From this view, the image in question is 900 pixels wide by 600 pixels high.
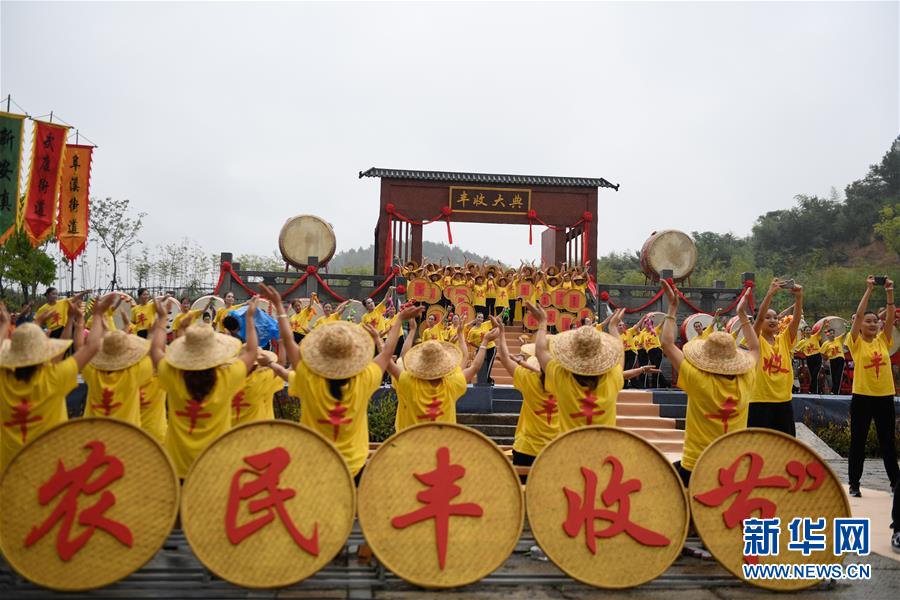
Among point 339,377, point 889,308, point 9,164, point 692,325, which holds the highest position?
point 9,164

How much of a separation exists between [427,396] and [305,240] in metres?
13.8

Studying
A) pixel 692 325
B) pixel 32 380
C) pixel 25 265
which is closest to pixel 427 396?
pixel 32 380

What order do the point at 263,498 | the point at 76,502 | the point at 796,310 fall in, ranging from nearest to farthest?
the point at 76,502
the point at 263,498
the point at 796,310

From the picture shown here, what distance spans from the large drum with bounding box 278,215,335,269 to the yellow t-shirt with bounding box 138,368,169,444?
12.7 meters

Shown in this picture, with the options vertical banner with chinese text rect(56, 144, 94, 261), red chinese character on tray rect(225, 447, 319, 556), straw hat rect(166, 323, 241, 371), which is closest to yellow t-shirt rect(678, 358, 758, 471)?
red chinese character on tray rect(225, 447, 319, 556)

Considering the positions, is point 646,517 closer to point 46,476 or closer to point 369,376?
point 369,376

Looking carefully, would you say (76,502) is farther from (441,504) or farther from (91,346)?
(441,504)

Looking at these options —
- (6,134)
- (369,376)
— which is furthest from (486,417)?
(6,134)

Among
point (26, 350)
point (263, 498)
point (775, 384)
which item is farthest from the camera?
point (775, 384)

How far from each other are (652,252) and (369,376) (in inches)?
602

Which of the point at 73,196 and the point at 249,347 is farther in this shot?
the point at 73,196

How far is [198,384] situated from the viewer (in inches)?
153

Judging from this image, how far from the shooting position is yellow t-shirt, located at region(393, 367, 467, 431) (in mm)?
4605

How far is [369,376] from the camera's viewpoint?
13.3 feet
